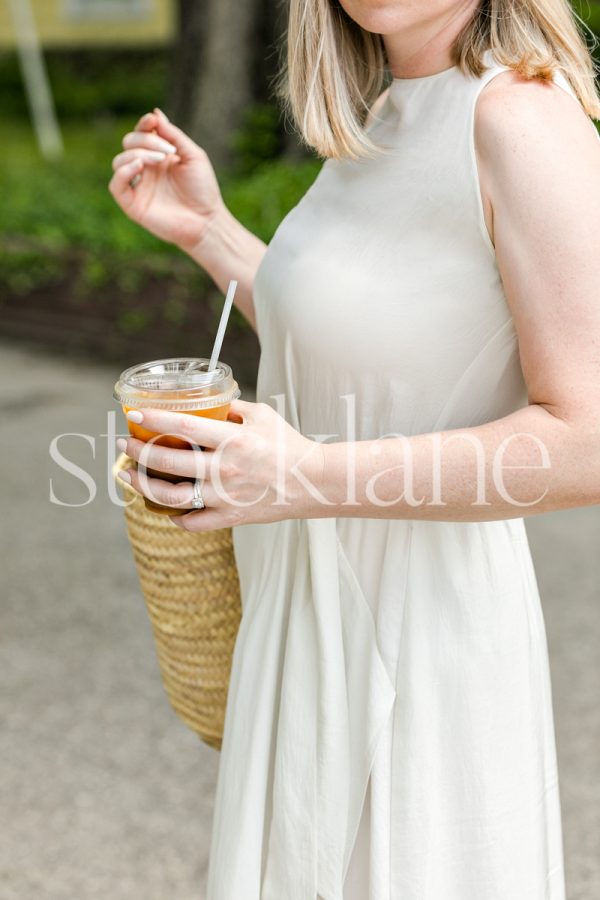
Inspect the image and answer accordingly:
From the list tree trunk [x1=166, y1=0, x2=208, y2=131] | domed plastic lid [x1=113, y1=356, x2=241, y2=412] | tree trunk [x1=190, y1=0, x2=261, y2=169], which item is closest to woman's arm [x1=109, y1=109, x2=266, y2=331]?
domed plastic lid [x1=113, y1=356, x2=241, y2=412]

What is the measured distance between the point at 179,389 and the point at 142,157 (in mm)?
602

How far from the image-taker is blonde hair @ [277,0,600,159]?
113cm

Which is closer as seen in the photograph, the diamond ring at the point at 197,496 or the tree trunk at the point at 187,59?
the diamond ring at the point at 197,496

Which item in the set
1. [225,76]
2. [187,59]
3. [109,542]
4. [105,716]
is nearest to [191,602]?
[105,716]

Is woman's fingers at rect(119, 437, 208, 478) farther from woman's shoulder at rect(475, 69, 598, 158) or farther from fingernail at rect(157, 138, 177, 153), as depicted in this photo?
fingernail at rect(157, 138, 177, 153)

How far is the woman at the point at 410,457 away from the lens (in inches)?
41.2

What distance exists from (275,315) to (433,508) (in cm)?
32

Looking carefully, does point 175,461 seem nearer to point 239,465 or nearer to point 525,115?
point 239,465

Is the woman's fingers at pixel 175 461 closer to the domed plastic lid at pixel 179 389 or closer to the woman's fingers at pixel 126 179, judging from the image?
the domed plastic lid at pixel 179 389

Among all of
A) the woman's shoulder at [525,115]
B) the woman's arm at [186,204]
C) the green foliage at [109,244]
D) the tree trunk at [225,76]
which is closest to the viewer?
the woman's shoulder at [525,115]

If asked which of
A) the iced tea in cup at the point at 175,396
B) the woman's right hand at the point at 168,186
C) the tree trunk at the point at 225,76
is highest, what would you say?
the woman's right hand at the point at 168,186

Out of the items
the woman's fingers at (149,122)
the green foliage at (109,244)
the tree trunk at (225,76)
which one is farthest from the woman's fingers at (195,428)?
the tree trunk at (225,76)

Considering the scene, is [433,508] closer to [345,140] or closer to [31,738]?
[345,140]

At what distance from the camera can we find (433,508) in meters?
1.10
